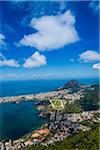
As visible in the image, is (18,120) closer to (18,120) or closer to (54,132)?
(18,120)

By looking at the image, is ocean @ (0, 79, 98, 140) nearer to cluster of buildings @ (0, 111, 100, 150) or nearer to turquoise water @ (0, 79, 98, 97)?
cluster of buildings @ (0, 111, 100, 150)

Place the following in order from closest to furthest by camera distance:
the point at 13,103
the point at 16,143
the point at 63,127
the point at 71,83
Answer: the point at 16,143 → the point at 63,127 → the point at 13,103 → the point at 71,83

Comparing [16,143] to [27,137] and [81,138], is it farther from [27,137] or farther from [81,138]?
[81,138]

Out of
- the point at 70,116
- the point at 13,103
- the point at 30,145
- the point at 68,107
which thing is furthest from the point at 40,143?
the point at 13,103

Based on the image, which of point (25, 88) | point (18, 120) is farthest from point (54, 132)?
point (25, 88)

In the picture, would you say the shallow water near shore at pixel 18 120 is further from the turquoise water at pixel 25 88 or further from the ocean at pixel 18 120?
the turquoise water at pixel 25 88

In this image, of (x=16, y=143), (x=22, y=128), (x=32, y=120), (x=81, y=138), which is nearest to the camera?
(x=81, y=138)

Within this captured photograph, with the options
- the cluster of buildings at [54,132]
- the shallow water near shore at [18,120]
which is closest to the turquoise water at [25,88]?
the shallow water near shore at [18,120]

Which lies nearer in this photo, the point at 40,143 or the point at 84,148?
the point at 84,148

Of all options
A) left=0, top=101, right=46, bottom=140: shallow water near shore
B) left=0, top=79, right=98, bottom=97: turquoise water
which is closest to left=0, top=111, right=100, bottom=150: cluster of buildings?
left=0, top=101, right=46, bottom=140: shallow water near shore
